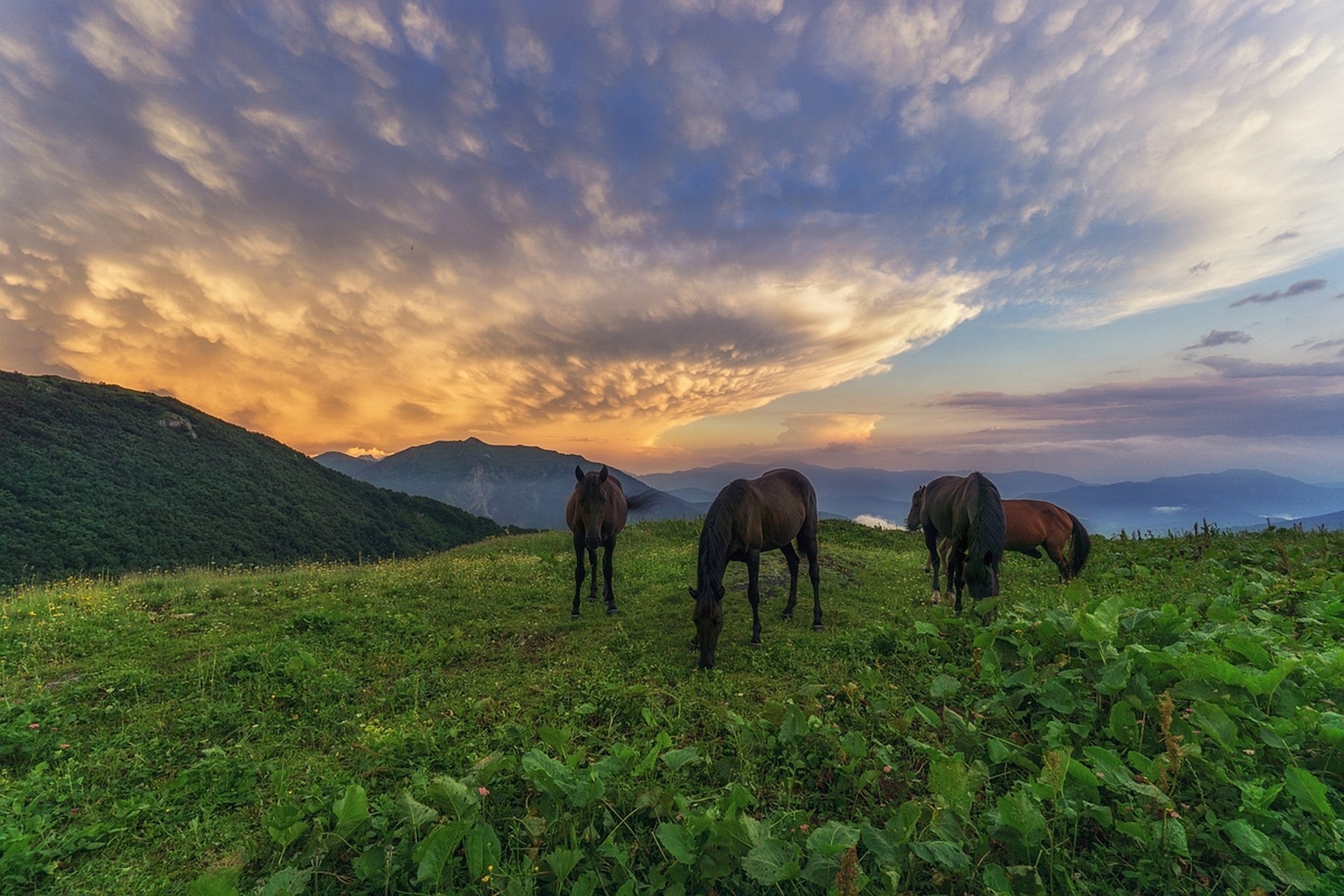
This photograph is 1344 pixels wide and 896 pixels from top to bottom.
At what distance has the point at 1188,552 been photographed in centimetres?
1080

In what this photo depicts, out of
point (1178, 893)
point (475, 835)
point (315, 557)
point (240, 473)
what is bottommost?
point (315, 557)

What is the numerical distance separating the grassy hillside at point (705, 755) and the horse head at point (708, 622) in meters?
0.26

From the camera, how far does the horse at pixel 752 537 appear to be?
726 centimetres

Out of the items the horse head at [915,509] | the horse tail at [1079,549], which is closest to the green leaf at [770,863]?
the horse tail at [1079,549]

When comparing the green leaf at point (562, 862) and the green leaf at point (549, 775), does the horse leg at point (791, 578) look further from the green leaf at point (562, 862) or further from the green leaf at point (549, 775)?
the green leaf at point (562, 862)

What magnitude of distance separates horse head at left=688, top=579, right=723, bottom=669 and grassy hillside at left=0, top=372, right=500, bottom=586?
5451cm

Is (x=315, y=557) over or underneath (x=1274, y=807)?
underneath

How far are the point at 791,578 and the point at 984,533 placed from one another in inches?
146

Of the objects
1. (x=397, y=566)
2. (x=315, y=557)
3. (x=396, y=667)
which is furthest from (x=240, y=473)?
(x=396, y=667)

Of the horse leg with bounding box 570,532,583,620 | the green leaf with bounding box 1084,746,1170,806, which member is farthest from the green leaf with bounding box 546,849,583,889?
the horse leg with bounding box 570,532,583,620

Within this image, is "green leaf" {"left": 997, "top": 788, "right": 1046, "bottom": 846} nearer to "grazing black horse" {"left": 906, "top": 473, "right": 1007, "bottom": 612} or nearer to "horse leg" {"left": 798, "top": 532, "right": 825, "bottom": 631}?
"grazing black horse" {"left": 906, "top": 473, "right": 1007, "bottom": 612}

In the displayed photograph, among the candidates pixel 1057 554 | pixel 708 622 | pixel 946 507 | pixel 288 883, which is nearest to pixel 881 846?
pixel 288 883

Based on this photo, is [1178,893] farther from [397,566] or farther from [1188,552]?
[397,566]

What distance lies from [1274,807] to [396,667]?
9.36 meters
